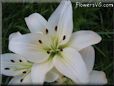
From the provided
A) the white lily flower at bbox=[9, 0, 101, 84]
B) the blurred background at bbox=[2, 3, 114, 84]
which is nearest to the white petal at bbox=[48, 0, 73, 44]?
the white lily flower at bbox=[9, 0, 101, 84]

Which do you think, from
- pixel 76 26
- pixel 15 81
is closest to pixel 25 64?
pixel 15 81

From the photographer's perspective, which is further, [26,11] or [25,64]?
[26,11]

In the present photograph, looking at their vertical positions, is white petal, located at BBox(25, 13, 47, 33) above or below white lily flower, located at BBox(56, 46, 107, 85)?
above

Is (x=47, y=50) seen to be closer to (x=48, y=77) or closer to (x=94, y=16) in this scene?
(x=48, y=77)

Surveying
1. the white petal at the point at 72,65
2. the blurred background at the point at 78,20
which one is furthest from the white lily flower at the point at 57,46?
the blurred background at the point at 78,20

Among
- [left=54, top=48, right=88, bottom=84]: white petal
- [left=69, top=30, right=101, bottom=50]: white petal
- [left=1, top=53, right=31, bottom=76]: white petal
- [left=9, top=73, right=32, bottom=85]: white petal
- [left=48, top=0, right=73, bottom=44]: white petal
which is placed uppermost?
[left=48, top=0, right=73, bottom=44]: white petal

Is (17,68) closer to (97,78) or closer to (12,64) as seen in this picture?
(12,64)

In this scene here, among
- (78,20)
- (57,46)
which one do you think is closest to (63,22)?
(57,46)

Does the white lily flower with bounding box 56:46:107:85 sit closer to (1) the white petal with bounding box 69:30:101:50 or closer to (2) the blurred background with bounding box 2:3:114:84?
(1) the white petal with bounding box 69:30:101:50
